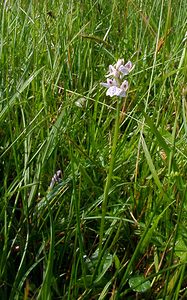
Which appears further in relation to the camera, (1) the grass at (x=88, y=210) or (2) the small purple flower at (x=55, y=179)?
(2) the small purple flower at (x=55, y=179)

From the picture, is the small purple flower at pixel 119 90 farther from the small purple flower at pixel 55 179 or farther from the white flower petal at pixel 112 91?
the small purple flower at pixel 55 179

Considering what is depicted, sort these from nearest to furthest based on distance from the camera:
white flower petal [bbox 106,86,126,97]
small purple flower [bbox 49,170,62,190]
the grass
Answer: white flower petal [bbox 106,86,126,97], the grass, small purple flower [bbox 49,170,62,190]

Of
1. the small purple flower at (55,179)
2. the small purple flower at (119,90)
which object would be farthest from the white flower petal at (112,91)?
the small purple flower at (55,179)

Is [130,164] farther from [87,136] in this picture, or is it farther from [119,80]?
[119,80]

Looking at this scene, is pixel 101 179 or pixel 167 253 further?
pixel 101 179

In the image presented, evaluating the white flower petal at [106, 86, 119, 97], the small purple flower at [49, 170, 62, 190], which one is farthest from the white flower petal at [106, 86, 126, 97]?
the small purple flower at [49, 170, 62, 190]

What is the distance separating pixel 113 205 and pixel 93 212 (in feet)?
0.12

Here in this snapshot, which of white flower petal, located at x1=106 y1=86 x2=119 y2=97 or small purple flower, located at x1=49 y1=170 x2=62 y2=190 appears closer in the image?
white flower petal, located at x1=106 y1=86 x2=119 y2=97

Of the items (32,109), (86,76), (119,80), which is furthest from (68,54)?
(119,80)

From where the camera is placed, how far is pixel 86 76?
60.7 inches

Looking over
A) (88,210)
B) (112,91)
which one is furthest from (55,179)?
(112,91)

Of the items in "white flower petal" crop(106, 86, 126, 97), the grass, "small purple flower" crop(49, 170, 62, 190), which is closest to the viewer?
"white flower petal" crop(106, 86, 126, 97)

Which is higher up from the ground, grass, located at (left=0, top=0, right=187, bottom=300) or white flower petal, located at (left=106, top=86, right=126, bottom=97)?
white flower petal, located at (left=106, top=86, right=126, bottom=97)

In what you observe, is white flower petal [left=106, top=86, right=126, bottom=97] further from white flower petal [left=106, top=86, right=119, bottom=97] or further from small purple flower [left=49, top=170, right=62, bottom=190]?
small purple flower [left=49, top=170, right=62, bottom=190]
